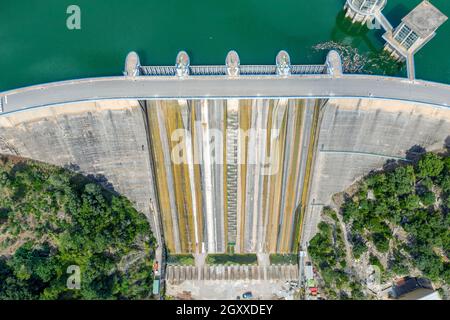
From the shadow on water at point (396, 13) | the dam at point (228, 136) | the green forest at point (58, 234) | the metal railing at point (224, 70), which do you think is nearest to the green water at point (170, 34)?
the shadow on water at point (396, 13)

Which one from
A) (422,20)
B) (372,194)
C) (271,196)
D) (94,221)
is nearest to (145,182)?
(94,221)

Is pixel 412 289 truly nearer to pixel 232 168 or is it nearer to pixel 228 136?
pixel 232 168

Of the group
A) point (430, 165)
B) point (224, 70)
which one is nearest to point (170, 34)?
point (224, 70)

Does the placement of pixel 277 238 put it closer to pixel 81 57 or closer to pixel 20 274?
pixel 20 274

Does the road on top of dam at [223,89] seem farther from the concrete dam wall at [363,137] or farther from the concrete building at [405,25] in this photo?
the concrete building at [405,25]

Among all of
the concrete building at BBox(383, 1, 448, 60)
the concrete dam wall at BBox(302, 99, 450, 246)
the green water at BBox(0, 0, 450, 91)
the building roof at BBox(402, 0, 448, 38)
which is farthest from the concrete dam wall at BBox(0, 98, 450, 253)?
the building roof at BBox(402, 0, 448, 38)
